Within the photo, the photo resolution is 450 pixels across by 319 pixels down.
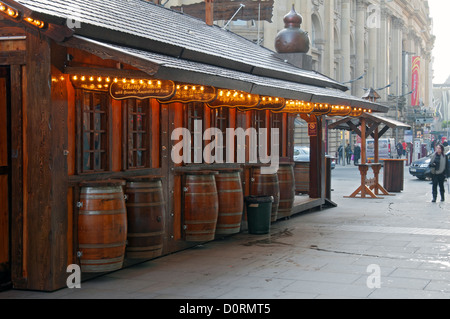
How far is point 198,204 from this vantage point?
11180 millimetres

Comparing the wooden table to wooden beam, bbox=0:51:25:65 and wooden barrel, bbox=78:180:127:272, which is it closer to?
wooden barrel, bbox=78:180:127:272

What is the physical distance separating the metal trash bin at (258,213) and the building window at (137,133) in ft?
10.00

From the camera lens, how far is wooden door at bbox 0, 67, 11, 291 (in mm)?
8734

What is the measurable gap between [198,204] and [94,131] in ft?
8.02

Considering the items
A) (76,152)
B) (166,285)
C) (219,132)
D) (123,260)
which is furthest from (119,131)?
(219,132)

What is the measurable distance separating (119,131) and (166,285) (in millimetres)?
2447

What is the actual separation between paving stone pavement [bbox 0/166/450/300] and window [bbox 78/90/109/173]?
1.50 meters

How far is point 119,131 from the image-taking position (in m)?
10.1

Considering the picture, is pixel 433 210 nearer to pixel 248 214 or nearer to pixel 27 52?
pixel 248 214

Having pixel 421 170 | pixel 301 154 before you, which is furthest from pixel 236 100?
pixel 301 154

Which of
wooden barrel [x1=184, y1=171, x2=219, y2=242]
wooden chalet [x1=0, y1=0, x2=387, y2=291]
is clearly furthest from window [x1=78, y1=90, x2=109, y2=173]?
wooden barrel [x1=184, y1=171, x2=219, y2=242]

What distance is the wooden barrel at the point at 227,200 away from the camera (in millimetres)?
11797

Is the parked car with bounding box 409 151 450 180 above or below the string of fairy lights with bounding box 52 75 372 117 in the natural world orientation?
below

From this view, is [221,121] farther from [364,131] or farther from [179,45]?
[364,131]
